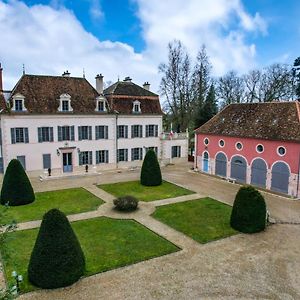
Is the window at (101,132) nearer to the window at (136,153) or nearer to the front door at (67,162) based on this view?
the front door at (67,162)

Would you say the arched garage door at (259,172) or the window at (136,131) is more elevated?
the window at (136,131)

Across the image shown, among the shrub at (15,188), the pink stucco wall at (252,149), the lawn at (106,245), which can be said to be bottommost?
the lawn at (106,245)

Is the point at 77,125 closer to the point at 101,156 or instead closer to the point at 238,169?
the point at 101,156

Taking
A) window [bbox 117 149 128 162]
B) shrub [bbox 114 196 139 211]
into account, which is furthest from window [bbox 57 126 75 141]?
shrub [bbox 114 196 139 211]

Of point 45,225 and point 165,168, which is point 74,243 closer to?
point 45,225

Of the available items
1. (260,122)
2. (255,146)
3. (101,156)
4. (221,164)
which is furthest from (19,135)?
(260,122)

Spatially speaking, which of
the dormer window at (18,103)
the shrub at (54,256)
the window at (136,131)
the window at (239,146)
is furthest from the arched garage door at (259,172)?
the dormer window at (18,103)
